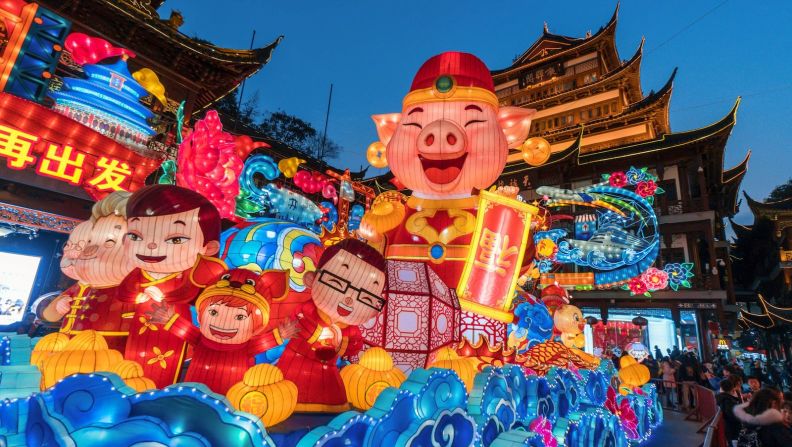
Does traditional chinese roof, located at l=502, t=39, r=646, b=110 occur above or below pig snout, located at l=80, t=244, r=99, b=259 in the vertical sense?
above

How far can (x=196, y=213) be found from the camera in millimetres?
2428

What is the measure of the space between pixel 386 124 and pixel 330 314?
2584mm

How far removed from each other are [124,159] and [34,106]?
1.25m

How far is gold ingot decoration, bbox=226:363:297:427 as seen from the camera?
2105 millimetres

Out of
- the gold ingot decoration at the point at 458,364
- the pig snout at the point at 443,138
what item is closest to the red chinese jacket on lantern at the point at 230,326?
the gold ingot decoration at the point at 458,364

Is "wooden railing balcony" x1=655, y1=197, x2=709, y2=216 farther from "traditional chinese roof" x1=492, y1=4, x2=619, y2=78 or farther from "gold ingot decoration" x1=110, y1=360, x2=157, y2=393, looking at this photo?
"gold ingot decoration" x1=110, y1=360, x2=157, y2=393

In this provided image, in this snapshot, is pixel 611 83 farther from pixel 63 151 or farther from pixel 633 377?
pixel 63 151

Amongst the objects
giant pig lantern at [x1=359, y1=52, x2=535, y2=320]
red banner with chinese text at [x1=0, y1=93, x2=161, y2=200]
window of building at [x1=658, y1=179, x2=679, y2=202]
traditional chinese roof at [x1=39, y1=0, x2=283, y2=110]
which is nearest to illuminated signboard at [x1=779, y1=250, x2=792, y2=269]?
window of building at [x1=658, y1=179, x2=679, y2=202]

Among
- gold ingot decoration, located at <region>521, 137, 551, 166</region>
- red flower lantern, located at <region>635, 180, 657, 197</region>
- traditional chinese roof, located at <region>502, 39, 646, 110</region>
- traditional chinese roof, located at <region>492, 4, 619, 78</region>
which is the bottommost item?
Result: gold ingot decoration, located at <region>521, 137, 551, 166</region>

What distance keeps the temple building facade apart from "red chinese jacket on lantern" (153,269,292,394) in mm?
15158

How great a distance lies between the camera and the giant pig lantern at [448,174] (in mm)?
3691

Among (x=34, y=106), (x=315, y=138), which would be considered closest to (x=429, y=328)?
(x=34, y=106)

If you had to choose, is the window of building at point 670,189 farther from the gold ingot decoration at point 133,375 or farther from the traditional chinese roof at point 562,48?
the gold ingot decoration at point 133,375

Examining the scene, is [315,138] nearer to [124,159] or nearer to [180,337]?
[124,159]
